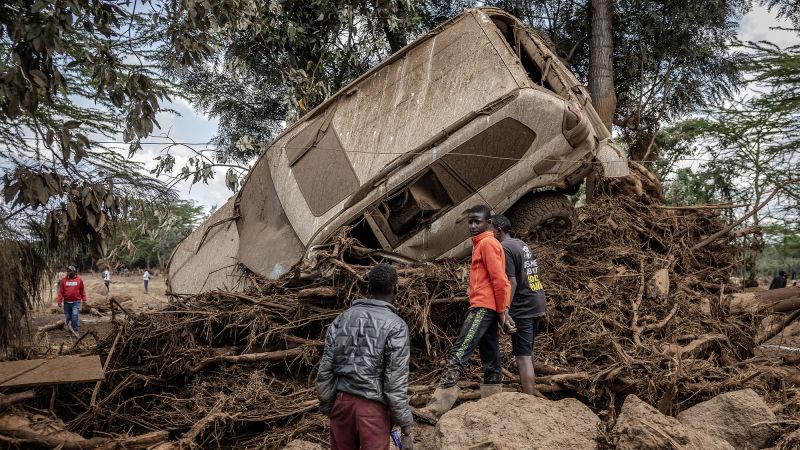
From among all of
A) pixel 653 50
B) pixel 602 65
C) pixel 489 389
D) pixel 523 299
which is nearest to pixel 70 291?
pixel 489 389

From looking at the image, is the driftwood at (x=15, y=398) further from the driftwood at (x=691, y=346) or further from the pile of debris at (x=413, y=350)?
the driftwood at (x=691, y=346)

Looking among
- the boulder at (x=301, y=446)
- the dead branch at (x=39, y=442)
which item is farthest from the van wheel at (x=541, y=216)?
the dead branch at (x=39, y=442)

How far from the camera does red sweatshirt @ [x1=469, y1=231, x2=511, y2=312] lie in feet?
15.4

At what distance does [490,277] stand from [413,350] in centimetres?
131

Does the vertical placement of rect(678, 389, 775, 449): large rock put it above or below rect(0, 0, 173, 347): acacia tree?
below

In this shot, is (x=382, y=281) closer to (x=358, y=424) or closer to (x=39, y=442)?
(x=358, y=424)

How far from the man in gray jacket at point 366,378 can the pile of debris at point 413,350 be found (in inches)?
55.5

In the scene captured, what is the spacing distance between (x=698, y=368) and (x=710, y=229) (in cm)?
313

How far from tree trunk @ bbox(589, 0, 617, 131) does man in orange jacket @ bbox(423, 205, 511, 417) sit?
7794mm

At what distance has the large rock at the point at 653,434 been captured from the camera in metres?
3.88

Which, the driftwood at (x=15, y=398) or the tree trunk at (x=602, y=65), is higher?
the tree trunk at (x=602, y=65)

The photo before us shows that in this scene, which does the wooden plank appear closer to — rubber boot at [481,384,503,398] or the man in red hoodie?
rubber boot at [481,384,503,398]

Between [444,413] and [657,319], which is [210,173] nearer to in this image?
[444,413]

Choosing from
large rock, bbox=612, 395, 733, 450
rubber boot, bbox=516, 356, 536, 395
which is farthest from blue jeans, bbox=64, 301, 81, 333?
large rock, bbox=612, 395, 733, 450
